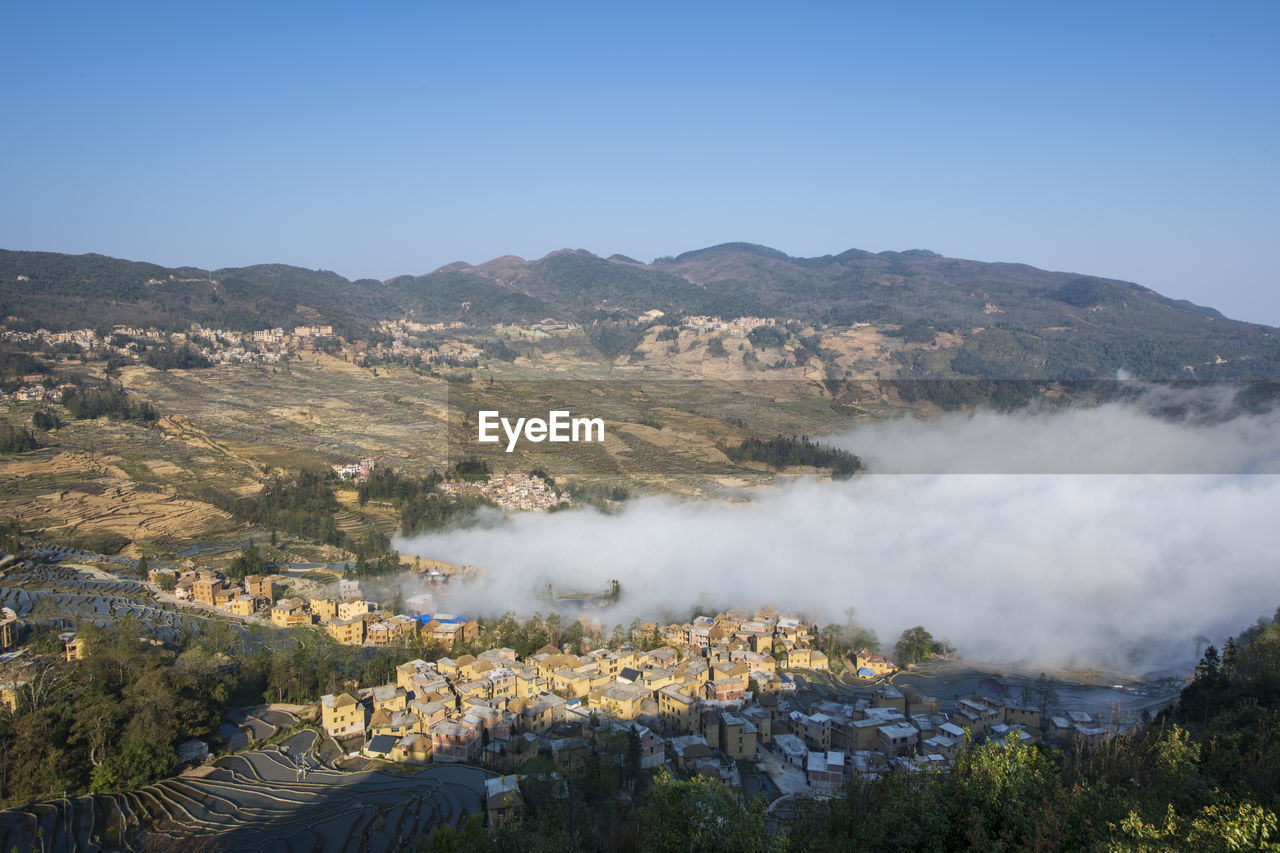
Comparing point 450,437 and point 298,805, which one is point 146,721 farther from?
point 450,437

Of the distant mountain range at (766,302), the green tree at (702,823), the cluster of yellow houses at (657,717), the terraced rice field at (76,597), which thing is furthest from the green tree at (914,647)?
the distant mountain range at (766,302)

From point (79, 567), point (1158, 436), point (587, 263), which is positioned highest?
point (587, 263)

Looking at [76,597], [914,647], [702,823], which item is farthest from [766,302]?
[702,823]

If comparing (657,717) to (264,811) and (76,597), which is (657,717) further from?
(76,597)

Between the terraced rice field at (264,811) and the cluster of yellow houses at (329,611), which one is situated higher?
the terraced rice field at (264,811)

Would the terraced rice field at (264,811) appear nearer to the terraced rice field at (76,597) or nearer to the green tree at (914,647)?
the terraced rice field at (76,597)

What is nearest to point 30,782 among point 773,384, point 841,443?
point 841,443

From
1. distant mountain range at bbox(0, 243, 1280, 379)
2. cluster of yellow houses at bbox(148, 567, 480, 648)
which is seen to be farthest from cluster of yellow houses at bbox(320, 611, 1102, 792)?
distant mountain range at bbox(0, 243, 1280, 379)
